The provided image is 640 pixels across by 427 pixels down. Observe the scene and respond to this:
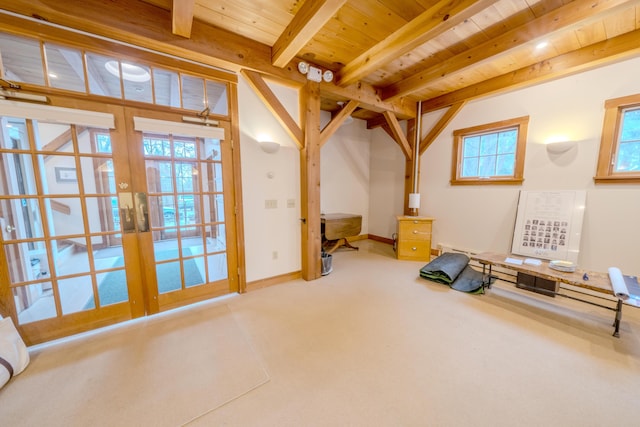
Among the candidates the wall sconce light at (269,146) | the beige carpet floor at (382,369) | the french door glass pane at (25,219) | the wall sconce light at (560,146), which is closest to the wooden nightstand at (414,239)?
the beige carpet floor at (382,369)

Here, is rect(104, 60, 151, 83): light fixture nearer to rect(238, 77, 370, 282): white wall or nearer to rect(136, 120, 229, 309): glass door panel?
rect(136, 120, 229, 309): glass door panel

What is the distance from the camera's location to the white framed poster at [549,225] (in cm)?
287

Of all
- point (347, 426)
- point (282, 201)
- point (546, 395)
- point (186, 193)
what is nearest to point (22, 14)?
point (186, 193)

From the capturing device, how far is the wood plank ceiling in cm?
185

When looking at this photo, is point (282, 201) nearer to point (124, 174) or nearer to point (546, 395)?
point (124, 174)

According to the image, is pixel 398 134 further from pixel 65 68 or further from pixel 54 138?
pixel 54 138

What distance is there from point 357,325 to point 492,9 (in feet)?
10.4

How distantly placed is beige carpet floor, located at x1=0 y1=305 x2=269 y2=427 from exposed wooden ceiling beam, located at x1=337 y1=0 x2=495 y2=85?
3081mm

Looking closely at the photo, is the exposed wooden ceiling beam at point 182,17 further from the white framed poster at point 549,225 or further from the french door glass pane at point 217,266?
the white framed poster at point 549,225

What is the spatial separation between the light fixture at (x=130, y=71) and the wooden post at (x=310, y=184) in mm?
1697

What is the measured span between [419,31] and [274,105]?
1.66 m

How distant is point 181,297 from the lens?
252cm

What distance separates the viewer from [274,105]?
9.23ft

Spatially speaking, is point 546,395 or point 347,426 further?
point 546,395
